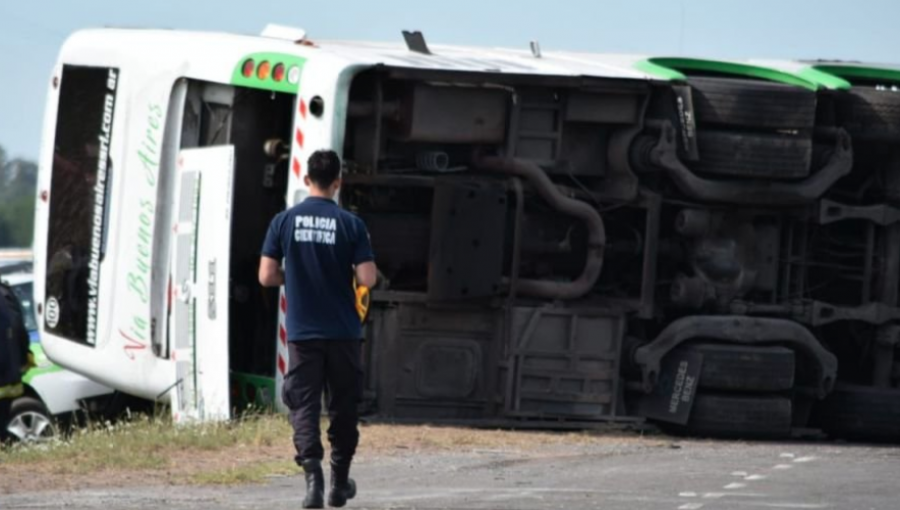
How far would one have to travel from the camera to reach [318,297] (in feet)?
29.7

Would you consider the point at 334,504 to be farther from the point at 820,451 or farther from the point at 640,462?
the point at 820,451

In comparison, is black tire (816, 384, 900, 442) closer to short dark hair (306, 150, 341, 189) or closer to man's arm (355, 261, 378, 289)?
man's arm (355, 261, 378, 289)

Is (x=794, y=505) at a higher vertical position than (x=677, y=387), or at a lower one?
lower

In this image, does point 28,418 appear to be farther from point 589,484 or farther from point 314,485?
point 314,485

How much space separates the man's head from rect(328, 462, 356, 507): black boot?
3.67 ft

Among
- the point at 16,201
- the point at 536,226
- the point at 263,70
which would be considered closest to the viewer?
the point at 263,70

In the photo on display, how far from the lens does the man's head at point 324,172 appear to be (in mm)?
9078

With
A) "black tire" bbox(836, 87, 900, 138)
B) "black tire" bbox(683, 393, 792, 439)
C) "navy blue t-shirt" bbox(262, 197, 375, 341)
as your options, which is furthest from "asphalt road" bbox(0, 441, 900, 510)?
"black tire" bbox(836, 87, 900, 138)

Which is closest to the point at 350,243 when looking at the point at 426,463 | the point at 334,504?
the point at 334,504

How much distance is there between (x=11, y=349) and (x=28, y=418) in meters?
3.11

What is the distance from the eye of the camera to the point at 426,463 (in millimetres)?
11195

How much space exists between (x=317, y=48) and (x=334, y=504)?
4256mm

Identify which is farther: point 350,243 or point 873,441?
point 873,441

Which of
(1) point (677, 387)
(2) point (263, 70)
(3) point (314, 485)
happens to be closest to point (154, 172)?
(2) point (263, 70)
